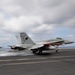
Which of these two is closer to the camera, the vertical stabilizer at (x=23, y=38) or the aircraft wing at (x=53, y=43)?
the aircraft wing at (x=53, y=43)

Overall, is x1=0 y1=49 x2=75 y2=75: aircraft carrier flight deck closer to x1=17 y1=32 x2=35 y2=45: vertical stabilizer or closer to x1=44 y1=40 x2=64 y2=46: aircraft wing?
x1=44 y1=40 x2=64 y2=46: aircraft wing

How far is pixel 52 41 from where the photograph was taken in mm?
39906

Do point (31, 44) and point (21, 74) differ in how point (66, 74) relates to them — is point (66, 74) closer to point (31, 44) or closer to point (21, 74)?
point (21, 74)

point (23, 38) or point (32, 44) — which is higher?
point (23, 38)

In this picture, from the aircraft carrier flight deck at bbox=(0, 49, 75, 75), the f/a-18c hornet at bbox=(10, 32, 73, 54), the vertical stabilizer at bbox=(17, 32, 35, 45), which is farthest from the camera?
the vertical stabilizer at bbox=(17, 32, 35, 45)

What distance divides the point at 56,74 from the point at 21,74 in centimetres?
253

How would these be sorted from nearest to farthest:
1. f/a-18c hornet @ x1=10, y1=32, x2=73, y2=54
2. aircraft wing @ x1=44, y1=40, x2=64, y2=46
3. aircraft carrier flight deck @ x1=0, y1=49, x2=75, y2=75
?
aircraft carrier flight deck @ x1=0, y1=49, x2=75, y2=75 < f/a-18c hornet @ x1=10, y1=32, x2=73, y2=54 < aircraft wing @ x1=44, y1=40, x2=64, y2=46

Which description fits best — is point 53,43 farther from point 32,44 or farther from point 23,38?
point 23,38

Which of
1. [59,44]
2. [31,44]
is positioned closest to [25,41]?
[31,44]

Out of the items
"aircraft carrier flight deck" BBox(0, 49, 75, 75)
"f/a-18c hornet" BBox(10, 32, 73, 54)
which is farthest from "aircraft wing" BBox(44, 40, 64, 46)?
"aircraft carrier flight deck" BBox(0, 49, 75, 75)

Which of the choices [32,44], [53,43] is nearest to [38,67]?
[53,43]

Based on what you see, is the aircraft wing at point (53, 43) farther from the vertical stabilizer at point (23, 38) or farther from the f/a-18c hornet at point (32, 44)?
the vertical stabilizer at point (23, 38)

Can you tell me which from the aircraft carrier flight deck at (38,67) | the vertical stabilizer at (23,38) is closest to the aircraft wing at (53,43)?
the vertical stabilizer at (23,38)

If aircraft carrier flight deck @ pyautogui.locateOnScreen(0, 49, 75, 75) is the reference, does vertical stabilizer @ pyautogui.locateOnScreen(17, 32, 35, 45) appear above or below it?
above
